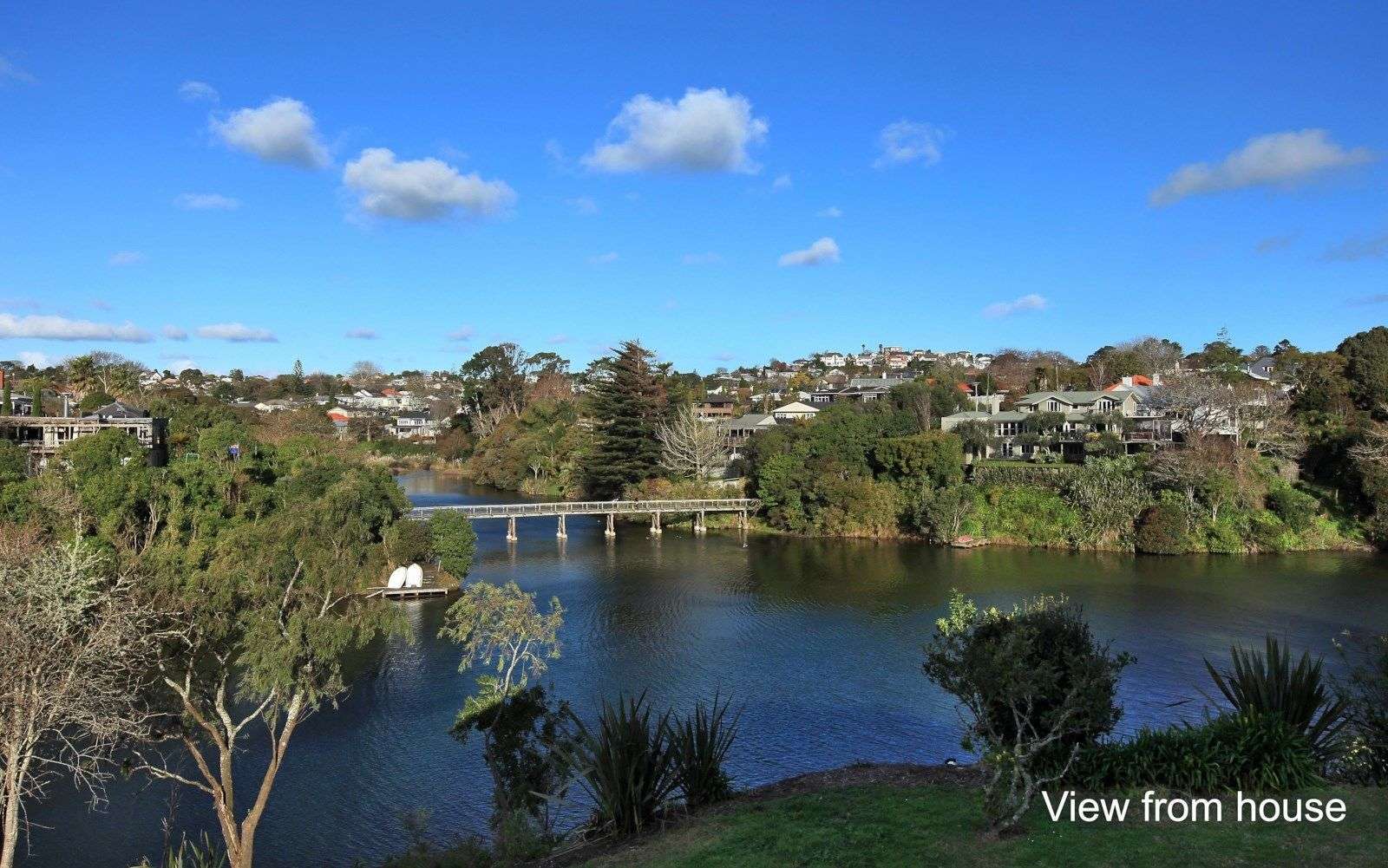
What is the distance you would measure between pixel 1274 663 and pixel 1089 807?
424cm

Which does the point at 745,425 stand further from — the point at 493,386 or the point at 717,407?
the point at 493,386

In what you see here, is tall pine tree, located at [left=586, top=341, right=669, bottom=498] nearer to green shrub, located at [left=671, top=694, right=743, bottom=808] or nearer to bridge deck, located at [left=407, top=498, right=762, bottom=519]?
bridge deck, located at [left=407, top=498, right=762, bottom=519]

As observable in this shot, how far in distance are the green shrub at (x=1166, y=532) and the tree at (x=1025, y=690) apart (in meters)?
33.7

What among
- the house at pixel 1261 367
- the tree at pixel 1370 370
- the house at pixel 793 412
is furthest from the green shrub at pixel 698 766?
the house at pixel 1261 367

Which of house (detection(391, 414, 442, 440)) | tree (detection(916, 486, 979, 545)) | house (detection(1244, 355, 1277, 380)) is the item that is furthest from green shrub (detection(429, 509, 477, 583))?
house (detection(391, 414, 442, 440))

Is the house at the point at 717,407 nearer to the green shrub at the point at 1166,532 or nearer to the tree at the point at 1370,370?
the green shrub at the point at 1166,532

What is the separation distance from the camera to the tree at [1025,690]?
9.65 meters

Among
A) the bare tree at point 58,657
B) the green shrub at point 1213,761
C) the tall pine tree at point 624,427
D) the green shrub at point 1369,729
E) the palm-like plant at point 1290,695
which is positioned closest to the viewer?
the green shrub at point 1213,761

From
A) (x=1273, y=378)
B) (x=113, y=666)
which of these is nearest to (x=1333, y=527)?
(x=1273, y=378)

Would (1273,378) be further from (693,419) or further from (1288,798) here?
(1288,798)

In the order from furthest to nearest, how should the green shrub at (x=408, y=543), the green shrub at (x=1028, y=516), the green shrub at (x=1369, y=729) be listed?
the green shrub at (x=1028, y=516) → the green shrub at (x=408, y=543) → the green shrub at (x=1369, y=729)

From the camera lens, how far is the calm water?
17.1m

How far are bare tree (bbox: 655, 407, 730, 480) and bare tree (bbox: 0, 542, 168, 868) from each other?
161 feet

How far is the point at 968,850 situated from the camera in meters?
9.12
